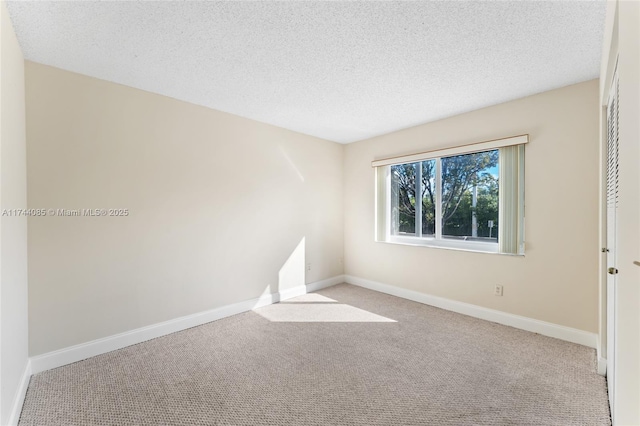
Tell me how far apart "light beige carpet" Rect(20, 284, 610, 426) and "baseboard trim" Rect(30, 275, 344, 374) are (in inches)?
3.1

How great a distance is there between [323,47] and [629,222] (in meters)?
1.91

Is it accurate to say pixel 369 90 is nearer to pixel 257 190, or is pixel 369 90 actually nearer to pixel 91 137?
pixel 257 190

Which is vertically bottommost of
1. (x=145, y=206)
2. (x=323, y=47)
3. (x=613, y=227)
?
(x=613, y=227)

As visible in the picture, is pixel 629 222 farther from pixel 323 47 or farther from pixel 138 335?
pixel 138 335

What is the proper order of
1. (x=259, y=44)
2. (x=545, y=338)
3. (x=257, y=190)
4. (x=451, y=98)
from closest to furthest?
(x=259, y=44) → (x=545, y=338) → (x=451, y=98) → (x=257, y=190)

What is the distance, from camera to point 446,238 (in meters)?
3.70

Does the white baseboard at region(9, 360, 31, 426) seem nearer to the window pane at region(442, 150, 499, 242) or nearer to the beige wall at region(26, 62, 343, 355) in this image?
the beige wall at region(26, 62, 343, 355)

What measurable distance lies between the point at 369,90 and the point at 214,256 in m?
2.42

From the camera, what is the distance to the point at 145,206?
2.75 m

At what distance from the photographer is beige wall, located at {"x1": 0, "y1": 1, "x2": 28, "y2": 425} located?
1566 millimetres

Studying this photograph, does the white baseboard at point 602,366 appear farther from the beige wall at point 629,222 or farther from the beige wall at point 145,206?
the beige wall at point 145,206

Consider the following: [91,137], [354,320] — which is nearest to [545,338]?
[354,320]

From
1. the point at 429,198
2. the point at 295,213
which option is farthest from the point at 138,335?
the point at 429,198

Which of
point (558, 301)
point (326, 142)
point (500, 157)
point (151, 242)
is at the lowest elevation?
point (558, 301)
